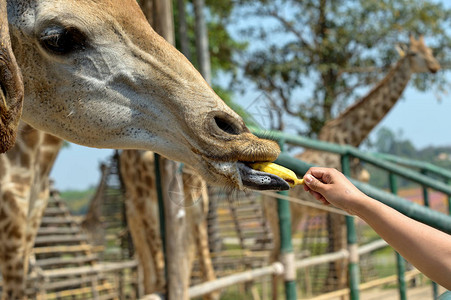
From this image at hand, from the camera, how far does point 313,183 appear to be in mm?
1220

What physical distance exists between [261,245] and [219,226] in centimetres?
100

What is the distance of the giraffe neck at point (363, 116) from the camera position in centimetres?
701

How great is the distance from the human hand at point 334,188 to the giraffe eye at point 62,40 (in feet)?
2.25

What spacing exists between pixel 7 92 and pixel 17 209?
2.56m

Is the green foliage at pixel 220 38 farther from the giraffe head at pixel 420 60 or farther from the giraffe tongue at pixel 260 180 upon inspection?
the giraffe tongue at pixel 260 180

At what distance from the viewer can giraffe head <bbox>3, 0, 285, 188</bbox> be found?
1371mm

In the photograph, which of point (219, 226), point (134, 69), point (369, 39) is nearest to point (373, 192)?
point (134, 69)

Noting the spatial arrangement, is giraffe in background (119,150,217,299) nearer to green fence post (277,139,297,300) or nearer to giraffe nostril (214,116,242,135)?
green fence post (277,139,297,300)

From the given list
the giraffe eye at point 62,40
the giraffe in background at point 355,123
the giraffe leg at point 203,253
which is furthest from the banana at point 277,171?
the giraffe in background at point 355,123

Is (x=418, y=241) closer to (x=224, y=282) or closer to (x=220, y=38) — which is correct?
(x=224, y=282)

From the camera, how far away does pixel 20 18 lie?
136cm

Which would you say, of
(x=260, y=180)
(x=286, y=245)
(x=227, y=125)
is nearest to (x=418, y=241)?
(x=260, y=180)

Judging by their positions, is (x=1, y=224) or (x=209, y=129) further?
(x=1, y=224)

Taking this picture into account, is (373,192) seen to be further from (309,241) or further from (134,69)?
(309,241)
